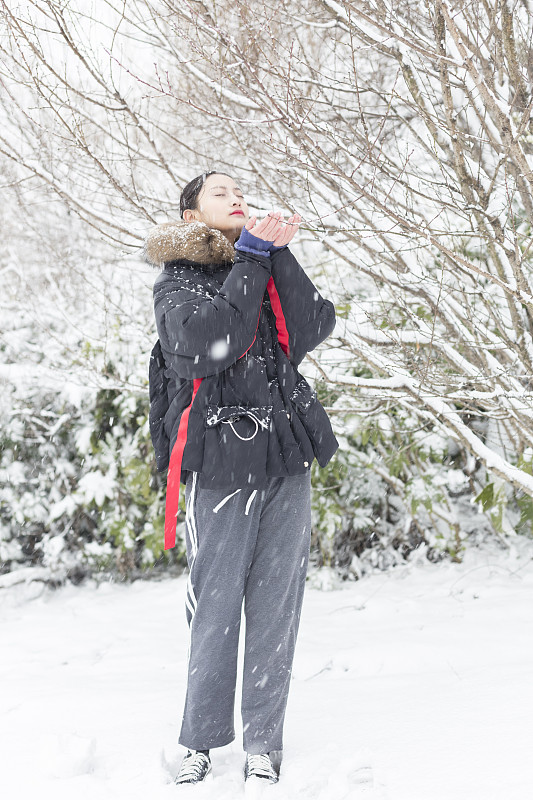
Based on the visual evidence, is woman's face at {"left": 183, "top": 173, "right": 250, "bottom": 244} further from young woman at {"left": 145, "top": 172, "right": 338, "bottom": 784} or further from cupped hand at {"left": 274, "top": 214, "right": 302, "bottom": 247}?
cupped hand at {"left": 274, "top": 214, "right": 302, "bottom": 247}

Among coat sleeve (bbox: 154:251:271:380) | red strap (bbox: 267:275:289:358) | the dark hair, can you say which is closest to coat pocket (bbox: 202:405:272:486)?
coat sleeve (bbox: 154:251:271:380)

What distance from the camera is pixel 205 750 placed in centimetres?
181

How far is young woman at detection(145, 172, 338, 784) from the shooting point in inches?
68.9

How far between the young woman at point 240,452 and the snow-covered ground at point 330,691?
0.70ft

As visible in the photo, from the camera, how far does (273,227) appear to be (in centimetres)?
178

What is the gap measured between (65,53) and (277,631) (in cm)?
249

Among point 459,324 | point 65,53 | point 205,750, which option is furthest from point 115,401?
point 205,750

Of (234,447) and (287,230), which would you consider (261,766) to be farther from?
(287,230)

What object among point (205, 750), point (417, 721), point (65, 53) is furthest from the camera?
point (65, 53)

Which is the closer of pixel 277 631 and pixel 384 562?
pixel 277 631

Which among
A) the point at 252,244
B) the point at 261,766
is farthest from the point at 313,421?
the point at 261,766

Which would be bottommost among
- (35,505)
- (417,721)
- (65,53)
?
(417,721)

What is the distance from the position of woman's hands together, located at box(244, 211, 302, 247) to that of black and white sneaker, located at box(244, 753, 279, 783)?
141cm

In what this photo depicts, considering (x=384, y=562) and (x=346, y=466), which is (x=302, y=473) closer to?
(x=346, y=466)
